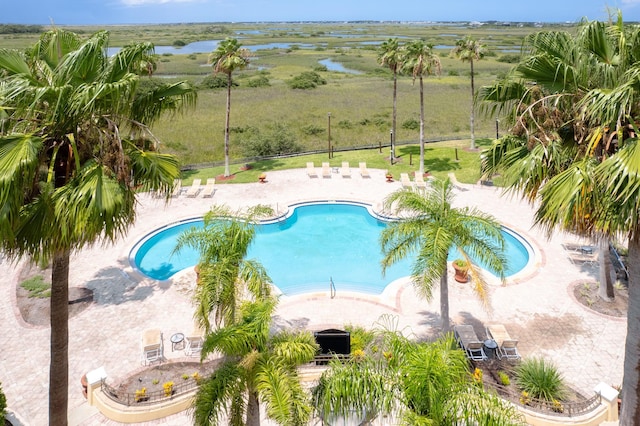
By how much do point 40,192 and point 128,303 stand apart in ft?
32.1

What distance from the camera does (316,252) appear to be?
2008 cm

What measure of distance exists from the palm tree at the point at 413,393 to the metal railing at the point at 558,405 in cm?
424

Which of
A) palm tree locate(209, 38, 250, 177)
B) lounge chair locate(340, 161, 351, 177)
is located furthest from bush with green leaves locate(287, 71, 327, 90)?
lounge chair locate(340, 161, 351, 177)

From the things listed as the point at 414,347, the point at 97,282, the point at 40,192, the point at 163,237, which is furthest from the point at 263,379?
the point at 163,237

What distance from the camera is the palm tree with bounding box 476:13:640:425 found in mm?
5328

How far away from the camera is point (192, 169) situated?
29.4 meters

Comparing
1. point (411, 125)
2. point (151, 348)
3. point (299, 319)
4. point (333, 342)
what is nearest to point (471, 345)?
point (333, 342)

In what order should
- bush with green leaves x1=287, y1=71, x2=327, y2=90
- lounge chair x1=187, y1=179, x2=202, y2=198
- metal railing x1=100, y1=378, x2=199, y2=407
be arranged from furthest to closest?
1. bush with green leaves x1=287, y1=71, x2=327, y2=90
2. lounge chair x1=187, y1=179, x2=202, y2=198
3. metal railing x1=100, y1=378, x2=199, y2=407

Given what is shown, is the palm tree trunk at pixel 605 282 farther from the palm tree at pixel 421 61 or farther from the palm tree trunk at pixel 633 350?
the palm tree at pixel 421 61

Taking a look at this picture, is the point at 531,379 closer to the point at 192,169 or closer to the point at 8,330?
the point at 8,330

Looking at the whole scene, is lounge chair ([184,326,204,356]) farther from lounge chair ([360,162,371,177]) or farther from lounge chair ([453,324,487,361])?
lounge chair ([360,162,371,177])

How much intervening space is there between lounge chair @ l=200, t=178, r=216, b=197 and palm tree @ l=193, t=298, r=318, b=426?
688 inches

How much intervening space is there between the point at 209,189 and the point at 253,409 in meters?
18.5

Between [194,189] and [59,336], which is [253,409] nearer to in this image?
[59,336]
